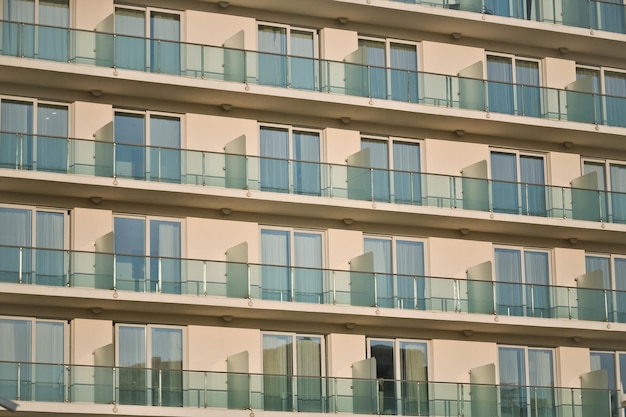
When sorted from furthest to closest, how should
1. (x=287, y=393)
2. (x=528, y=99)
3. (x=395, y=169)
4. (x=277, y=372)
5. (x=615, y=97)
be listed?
(x=615, y=97)
(x=528, y=99)
(x=395, y=169)
(x=277, y=372)
(x=287, y=393)

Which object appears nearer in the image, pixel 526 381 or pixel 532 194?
pixel 526 381

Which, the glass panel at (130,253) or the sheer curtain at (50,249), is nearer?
the sheer curtain at (50,249)

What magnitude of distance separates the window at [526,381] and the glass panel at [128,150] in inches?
400

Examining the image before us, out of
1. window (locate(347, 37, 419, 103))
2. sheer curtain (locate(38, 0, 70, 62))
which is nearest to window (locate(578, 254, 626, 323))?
window (locate(347, 37, 419, 103))

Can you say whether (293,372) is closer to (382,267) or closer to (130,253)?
(382,267)

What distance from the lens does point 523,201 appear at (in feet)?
145

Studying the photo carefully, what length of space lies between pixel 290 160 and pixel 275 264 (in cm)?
253

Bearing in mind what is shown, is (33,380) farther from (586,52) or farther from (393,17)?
(586,52)

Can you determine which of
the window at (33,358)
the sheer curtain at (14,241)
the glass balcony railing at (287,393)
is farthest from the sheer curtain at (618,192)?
the sheer curtain at (14,241)

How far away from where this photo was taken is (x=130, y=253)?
40.3 meters

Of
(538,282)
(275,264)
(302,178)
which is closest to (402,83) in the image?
(302,178)

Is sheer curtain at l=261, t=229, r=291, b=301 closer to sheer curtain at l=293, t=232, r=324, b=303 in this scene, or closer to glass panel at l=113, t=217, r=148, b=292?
sheer curtain at l=293, t=232, r=324, b=303

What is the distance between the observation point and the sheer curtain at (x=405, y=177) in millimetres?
42812

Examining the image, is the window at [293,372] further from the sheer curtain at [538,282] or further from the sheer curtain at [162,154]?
the sheer curtain at [538,282]
